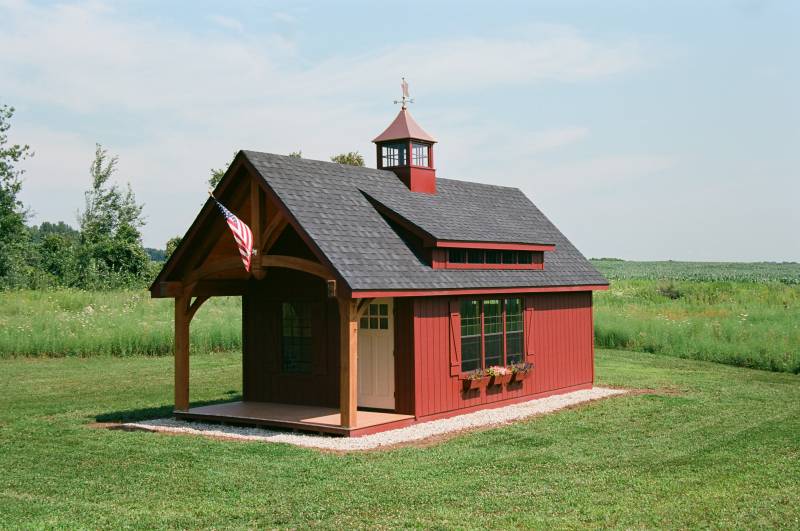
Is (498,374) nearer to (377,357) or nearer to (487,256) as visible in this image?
(487,256)

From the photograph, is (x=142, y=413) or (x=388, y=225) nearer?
(x=388, y=225)

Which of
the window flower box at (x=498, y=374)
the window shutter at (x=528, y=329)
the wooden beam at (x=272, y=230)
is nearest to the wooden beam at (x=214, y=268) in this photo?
the wooden beam at (x=272, y=230)

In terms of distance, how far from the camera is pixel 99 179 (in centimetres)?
5216

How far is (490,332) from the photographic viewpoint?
16.8 m

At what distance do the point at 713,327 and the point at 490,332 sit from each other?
14.6m

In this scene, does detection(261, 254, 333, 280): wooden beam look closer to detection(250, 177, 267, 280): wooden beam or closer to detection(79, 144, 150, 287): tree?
detection(250, 177, 267, 280): wooden beam

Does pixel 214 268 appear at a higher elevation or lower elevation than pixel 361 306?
higher

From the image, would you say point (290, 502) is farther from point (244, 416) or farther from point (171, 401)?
point (171, 401)

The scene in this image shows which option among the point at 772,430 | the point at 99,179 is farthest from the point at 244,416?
the point at 99,179

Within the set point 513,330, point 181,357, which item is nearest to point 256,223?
point 181,357

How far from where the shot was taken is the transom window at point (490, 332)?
16219 mm

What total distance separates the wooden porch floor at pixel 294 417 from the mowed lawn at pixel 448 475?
4.26 feet

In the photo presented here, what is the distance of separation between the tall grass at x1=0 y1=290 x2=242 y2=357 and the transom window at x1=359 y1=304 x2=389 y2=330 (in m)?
13.3

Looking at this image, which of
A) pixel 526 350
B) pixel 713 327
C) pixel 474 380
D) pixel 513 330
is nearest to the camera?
pixel 474 380
